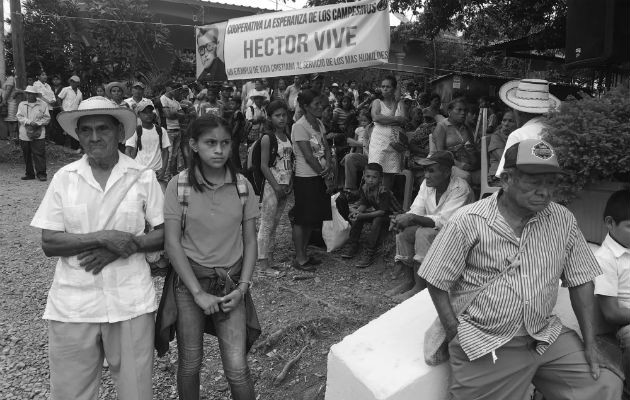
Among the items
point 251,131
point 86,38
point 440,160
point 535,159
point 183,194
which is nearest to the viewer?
point 535,159

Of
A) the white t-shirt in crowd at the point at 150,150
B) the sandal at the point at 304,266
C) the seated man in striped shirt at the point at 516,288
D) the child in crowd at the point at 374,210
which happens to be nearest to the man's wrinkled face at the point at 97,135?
the seated man in striped shirt at the point at 516,288

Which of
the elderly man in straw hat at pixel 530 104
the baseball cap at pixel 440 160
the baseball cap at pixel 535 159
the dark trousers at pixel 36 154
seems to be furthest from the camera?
the dark trousers at pixel 36 154

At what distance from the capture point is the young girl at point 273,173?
18.7 ft

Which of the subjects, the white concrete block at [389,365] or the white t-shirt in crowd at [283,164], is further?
the white t-shirt in crowd at [283,164]

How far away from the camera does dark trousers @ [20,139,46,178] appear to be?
10.9m

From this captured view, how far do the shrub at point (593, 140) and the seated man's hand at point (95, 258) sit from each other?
93.3 inches

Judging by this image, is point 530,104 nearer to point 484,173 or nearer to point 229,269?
point 484,173

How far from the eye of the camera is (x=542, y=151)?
7.43 feet

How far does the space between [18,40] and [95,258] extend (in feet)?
43.1

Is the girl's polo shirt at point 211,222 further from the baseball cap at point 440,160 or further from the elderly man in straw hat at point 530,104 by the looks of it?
the baseball cap at point 440,160

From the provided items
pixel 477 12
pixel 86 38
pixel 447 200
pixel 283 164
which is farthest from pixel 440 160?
pixel 86 38

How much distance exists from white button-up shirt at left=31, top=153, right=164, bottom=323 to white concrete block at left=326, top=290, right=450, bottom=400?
1.00 m

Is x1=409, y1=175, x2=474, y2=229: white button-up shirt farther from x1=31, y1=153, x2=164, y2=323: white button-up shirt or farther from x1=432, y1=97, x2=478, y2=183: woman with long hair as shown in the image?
x1=31, y1=153, x2=164, y2=323: white button-up shirt

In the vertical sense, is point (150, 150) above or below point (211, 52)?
below
